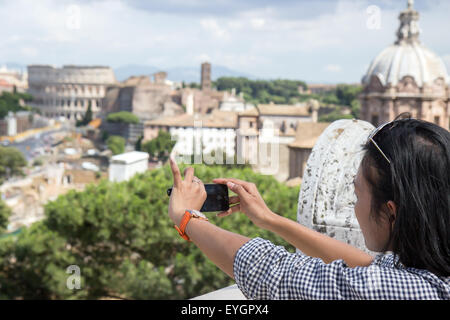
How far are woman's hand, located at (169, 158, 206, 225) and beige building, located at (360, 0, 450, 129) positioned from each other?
14799mm

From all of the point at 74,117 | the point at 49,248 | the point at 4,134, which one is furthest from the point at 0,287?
the point at 74,117

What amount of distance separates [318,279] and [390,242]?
0.43 feet

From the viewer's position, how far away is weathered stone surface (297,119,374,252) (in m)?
1.53

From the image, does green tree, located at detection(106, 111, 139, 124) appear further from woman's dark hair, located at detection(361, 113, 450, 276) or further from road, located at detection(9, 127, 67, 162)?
woman's dark hair, located at detection(361, 113, 450, 276)

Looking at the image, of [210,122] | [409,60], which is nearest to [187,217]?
[409,60]

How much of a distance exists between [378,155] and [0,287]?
6.98 metres

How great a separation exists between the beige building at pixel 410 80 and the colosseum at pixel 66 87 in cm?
3639

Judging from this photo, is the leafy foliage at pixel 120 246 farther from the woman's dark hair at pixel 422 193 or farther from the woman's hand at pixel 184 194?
the woman's dark hair at pixel 422 193

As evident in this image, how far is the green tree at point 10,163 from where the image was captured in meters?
26.4

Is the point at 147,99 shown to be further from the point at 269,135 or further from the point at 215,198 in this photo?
the point at 215,198

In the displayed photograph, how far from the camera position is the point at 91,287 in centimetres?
682

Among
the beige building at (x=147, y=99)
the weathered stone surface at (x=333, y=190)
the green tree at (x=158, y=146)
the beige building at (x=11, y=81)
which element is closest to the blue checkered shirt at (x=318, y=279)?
the weathered stone surface at (x=333, y=190)

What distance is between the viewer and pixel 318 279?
705 mm

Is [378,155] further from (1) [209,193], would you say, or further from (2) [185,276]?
(2) [185,276]
